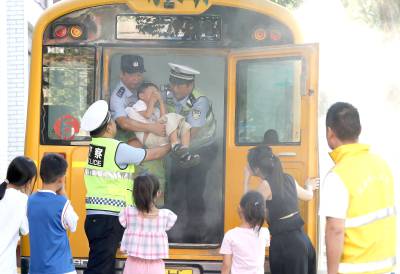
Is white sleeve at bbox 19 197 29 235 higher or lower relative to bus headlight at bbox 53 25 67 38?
lower

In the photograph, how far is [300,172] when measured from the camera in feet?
28.1

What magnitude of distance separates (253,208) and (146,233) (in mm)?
912

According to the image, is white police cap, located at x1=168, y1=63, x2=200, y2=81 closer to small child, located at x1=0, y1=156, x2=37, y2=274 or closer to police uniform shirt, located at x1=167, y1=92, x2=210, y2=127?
police uniform shirt, located at x1=167, y1=92, x2=210, y2=127

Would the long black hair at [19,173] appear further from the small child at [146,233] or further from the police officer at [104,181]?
the police officer at [104,181]

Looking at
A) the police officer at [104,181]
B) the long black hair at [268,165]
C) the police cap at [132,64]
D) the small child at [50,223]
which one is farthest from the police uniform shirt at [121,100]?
the small child at [50,223]

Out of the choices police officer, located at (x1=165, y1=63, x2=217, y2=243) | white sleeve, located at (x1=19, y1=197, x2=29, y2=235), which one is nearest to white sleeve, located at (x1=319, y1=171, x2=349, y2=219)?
white sleeve, located at (x1=19, y1=197, x2=29, y2=235)

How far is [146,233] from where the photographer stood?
732 cm

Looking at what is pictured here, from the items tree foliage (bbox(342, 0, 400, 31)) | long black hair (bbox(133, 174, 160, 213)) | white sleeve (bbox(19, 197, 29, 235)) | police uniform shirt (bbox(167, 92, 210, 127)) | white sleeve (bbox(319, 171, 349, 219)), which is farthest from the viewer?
tree foliage (bbox(342, 0, 400, 31))

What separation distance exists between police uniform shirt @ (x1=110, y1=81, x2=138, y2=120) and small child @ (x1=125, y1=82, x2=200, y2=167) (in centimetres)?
5

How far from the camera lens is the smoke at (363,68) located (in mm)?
22312

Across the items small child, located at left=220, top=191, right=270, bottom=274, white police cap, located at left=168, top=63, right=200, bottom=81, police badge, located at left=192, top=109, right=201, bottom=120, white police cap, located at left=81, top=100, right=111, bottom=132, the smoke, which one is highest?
the smoke

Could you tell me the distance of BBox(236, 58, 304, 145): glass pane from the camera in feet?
28.6

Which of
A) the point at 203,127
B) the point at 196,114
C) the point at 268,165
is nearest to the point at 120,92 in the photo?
the point at 196,114

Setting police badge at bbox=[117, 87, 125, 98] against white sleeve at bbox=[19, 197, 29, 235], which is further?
police badge at bbox=[117, 87, 125, 98]
